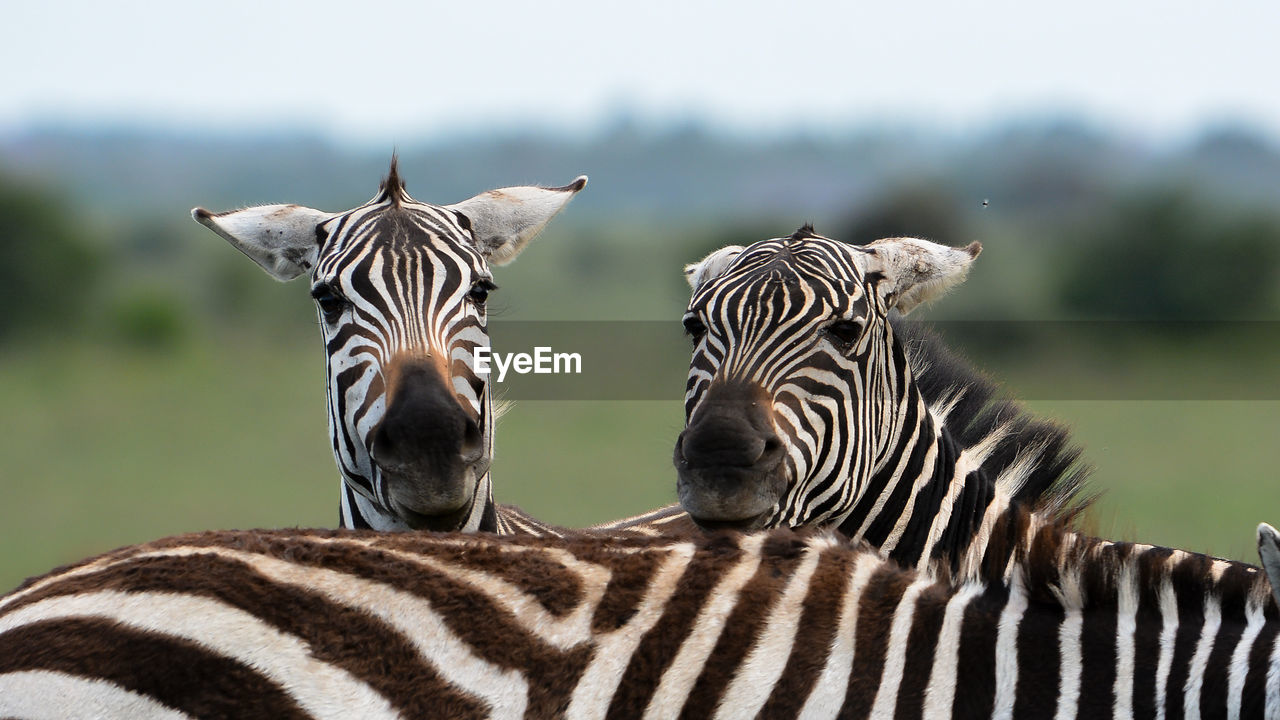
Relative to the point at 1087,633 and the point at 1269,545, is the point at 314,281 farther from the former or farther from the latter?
the point at 1269,545

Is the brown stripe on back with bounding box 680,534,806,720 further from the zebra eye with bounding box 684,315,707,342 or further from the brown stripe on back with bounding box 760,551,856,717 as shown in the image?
the zebra eye with bounding box 684,315,707,342

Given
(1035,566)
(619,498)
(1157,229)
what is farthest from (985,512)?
(1157,229)

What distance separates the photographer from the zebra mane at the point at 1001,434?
5840 mm

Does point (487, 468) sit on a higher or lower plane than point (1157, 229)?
lower

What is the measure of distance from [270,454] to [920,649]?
3444cm

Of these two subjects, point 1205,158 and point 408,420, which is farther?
point 1205,158

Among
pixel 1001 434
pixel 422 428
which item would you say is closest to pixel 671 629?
pixel 422 428

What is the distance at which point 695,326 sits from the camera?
545cm

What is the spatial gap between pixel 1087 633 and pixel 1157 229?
38.8 meters

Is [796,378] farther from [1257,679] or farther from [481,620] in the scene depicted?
[1257,679]

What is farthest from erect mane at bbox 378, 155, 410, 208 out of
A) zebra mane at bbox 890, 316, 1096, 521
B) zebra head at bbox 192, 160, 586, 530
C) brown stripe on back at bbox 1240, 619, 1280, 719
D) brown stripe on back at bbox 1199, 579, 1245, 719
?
brown stripe on back at bbox 1240, 619, 1280, 719

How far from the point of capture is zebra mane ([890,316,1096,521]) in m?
5.84

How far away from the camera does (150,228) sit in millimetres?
42031

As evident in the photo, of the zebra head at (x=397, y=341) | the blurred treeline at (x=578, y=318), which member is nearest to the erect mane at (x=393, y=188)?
the zebra head at (x=397, y=341)
